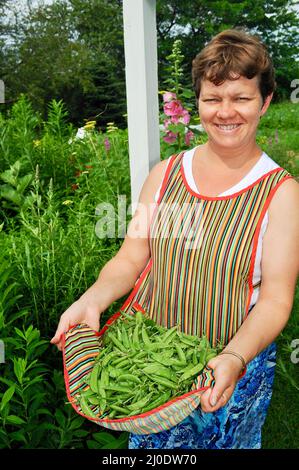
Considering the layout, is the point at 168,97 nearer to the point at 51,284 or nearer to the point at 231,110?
the point at 51,284

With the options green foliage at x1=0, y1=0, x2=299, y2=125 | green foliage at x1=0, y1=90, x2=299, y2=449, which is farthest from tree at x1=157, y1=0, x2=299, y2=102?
green foliage at x1=0, y1=90, x2=299, y2=449

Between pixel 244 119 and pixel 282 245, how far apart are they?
328 mm

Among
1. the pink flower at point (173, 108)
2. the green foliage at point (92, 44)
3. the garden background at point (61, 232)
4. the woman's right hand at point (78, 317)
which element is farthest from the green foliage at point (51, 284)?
the green foliage at point (92, 44)

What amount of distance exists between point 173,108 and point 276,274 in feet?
4.76

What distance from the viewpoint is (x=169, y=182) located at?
5.72 feet

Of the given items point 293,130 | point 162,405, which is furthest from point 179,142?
point 293,130

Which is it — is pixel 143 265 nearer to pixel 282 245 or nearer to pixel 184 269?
pixel 184 269

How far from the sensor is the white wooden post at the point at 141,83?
6.37 ft

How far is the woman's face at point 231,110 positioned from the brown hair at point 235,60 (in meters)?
0.02

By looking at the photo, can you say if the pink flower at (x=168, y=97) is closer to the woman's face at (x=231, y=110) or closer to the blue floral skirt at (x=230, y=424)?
the woman's face at (x=231, y=110)

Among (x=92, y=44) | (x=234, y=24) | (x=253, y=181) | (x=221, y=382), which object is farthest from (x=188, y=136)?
(x=92, y=44)

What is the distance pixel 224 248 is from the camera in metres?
1.61

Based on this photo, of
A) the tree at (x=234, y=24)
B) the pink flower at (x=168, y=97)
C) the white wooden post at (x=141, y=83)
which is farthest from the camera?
the tree at (x=234, y=24)

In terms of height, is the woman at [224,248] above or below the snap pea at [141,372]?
above
